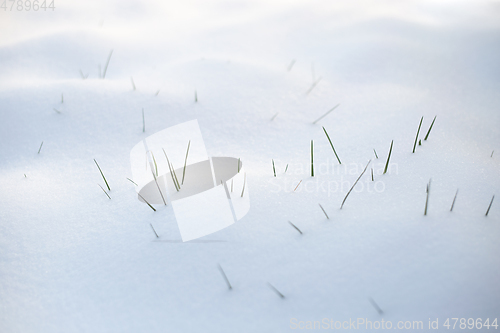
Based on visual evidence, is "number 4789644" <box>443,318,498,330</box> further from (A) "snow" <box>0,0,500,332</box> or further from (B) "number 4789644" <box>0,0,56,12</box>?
(B) "number 4789644" <box>0,0,56,12</box>

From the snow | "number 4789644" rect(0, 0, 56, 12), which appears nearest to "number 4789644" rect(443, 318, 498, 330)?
the snow

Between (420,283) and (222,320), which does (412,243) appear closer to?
(420,283)

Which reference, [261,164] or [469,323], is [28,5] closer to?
[261,164]

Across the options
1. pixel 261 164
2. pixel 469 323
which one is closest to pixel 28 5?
pixel 261 164

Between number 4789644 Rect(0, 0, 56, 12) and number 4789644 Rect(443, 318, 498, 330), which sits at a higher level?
number 4789644 Rect(0, 0, 56, 12)

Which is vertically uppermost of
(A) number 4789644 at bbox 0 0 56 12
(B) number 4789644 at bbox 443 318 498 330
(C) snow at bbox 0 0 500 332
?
(A) number 4789644 at bbox 0 0 56 12

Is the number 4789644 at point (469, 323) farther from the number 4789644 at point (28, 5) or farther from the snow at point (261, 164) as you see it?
the number 4789644 at point (28, 5)

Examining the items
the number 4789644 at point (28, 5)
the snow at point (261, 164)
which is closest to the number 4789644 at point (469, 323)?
the snow at point (261, 164)
